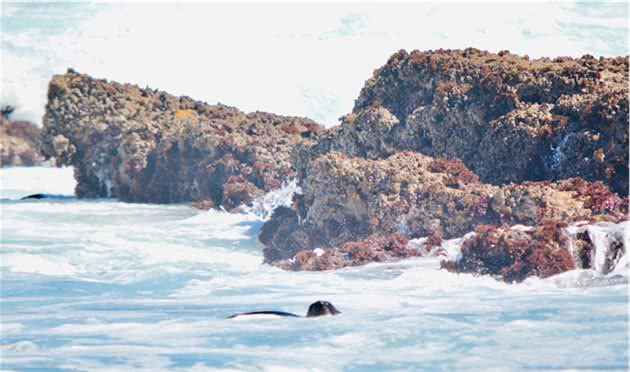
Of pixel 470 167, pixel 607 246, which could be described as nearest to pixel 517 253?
pixel 607 246

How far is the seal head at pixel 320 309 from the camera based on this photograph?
1017cm

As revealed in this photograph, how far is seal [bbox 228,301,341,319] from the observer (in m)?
10.2

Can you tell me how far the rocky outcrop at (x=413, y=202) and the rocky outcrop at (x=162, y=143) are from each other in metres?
8.33

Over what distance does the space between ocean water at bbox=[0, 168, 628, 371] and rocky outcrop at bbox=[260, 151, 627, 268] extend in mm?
1206

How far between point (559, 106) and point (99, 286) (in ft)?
24.3

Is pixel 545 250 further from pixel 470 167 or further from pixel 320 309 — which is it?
pixel 470 167

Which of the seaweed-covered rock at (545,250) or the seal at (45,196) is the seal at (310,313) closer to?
the seaweed-covered rock at (545,250)

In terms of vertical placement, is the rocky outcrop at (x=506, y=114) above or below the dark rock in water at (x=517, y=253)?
above

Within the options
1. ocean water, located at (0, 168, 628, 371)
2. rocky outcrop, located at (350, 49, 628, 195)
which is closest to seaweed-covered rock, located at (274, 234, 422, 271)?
ocean water, located at (0, 168, 628, 371)

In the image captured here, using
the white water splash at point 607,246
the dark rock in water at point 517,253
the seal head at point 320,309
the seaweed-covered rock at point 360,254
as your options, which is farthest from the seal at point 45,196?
the seal head at point 320,309

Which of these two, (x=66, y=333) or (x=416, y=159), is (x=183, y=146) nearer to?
(x=416, y=159)

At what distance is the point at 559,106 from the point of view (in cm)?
1567

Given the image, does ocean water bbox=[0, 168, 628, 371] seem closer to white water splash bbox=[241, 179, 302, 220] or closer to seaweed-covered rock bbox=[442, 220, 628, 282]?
seaweed-covered rock bbox=[442, 220, 628, 282]

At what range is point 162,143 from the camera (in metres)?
27.9
